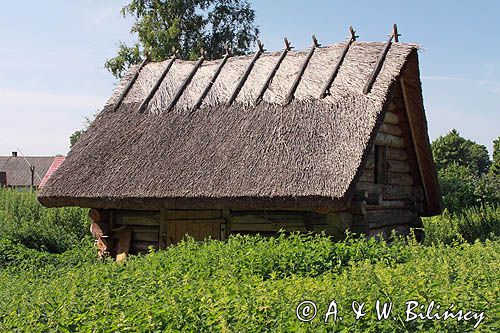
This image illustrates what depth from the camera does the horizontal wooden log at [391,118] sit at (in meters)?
13.2

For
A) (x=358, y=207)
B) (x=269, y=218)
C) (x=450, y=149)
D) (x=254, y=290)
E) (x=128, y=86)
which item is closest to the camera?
(x=254, y=290)

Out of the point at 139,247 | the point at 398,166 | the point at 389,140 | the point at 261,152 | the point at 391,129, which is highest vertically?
the point at 391,129

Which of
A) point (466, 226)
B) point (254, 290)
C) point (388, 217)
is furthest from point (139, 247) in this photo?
point (466, 226)

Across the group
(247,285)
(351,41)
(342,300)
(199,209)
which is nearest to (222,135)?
(199,209)

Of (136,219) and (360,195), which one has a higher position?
(360,195)

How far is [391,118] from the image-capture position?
1336 cm

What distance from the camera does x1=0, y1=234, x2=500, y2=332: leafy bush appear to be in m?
Answer: 4.74

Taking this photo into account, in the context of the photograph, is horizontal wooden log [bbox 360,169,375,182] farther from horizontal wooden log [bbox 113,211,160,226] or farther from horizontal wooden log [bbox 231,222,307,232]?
horizontal wooden log [bbox 113,211,160,226]

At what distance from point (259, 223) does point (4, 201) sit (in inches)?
421

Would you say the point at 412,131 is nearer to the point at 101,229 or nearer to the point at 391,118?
the point at 391,118

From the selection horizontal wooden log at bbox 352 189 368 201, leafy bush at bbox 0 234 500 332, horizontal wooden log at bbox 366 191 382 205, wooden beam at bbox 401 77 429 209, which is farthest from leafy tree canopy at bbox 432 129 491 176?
leafy bush at bbox 0 234 500 332

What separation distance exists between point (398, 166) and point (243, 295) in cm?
928

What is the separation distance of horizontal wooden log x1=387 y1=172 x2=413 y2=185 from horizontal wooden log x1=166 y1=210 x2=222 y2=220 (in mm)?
3630

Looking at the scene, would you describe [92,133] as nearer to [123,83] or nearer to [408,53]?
[123,83]
